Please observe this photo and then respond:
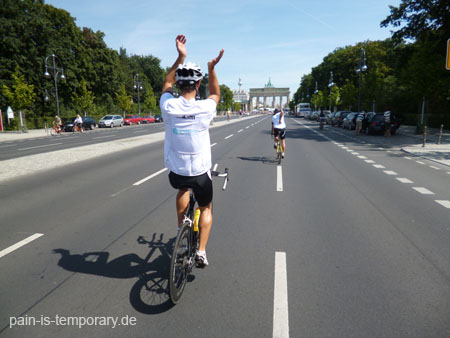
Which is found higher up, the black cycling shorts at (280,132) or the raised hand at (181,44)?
the raised hand at (181,44)

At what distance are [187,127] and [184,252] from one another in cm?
112

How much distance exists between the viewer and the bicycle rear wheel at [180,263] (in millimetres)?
2916

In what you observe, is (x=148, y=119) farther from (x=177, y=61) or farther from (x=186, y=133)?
(x=186, y=133)

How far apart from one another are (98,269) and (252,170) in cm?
690

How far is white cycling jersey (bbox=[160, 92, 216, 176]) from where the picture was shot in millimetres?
3020

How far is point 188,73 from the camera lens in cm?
304

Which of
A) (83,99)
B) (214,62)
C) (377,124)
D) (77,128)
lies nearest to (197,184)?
(214,62)

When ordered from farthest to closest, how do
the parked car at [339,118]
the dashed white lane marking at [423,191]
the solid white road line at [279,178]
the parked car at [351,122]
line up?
the parked car at [339,118], the parked car at [351,122], the solid white road line at [279,178], the dashed white lane marking at [423,191]

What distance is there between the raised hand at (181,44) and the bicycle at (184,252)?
133cm

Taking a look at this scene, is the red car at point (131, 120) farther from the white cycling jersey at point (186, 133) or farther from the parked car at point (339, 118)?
the white cycling jersey at point (186, 133)

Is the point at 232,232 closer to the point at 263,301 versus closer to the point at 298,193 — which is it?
the point at 263,301

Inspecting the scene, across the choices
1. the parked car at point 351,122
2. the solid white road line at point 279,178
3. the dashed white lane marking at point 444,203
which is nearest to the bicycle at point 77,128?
the parked car at point 351,122

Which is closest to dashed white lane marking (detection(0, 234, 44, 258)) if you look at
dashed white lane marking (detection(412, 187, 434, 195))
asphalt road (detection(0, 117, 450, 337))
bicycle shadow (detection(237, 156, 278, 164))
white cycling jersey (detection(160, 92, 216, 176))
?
asphalt road (detection(0, 117, 450, 337))

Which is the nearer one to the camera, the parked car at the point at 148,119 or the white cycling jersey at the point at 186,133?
the white cycling jersey at the point at 186,133
